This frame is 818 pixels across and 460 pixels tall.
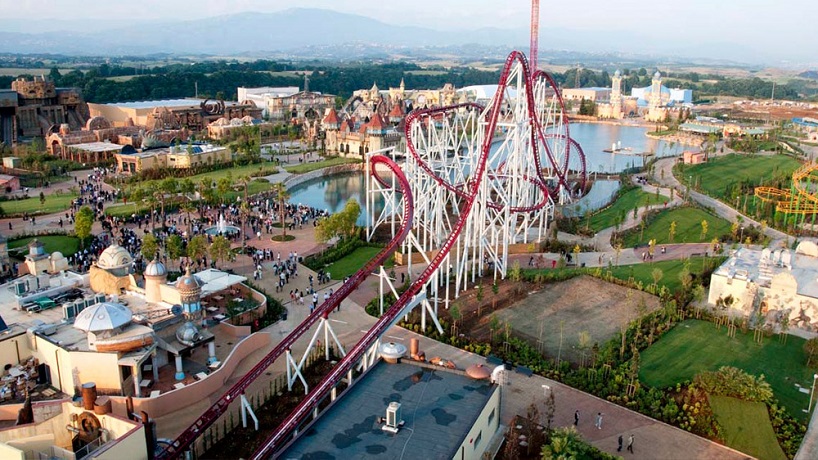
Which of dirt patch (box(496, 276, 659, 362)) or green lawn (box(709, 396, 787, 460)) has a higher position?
dirt patch (box(496, 276, 659, 362))

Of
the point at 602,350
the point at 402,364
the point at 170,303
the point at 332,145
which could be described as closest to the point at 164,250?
the point at 170,303

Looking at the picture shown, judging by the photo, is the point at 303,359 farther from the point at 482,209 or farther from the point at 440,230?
the point at 440,230

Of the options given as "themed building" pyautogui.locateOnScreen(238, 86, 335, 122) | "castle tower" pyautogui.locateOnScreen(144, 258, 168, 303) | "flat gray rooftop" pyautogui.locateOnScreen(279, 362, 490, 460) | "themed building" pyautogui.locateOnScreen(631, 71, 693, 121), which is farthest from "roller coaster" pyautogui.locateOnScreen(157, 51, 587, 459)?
"themed building" pyautogui.locateOnScreen(631, 71, 693, 121)

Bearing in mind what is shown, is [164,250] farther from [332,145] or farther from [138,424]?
[332,145]

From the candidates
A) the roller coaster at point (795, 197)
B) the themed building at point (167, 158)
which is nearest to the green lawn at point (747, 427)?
the roller coaster at point (795, 197)

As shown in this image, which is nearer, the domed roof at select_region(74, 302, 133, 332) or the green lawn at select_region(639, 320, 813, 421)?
the domed roof at select_region(74, 302, 133, 332)

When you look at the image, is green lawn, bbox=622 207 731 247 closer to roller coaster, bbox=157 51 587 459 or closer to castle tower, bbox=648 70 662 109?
roller coaster, bbox=157 51 587 459

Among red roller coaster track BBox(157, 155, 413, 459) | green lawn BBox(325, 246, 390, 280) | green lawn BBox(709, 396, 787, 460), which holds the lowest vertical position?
green lawn BBox(709, 396, 787, 460)
